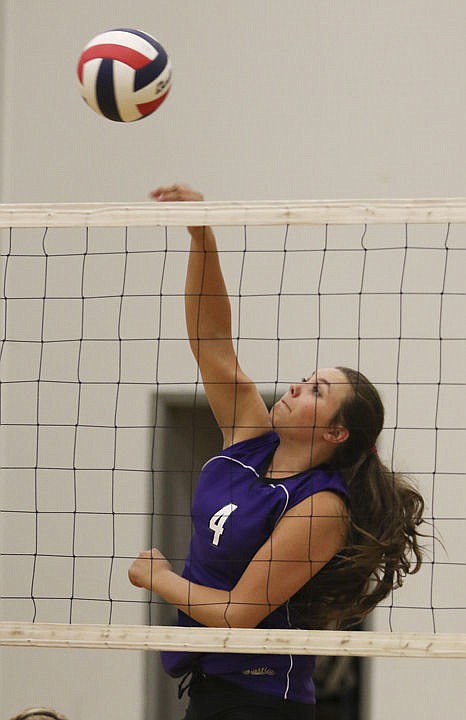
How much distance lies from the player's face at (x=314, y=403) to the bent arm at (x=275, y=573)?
0.20 meters

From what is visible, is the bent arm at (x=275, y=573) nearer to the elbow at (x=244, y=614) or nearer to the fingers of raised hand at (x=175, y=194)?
Answer: the elbow at (x=244, y=614)

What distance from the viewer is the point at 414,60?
469 centimetres

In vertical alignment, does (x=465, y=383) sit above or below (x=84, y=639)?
above

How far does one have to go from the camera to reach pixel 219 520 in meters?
2.63

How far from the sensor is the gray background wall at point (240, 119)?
4672 millimetres

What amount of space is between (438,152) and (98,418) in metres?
1.83

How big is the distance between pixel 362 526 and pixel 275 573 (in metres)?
0.26

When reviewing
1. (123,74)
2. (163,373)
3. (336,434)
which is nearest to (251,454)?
(336,434)

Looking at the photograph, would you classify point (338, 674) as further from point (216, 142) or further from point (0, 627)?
point (0, 627)

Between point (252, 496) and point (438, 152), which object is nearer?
point (252, 496)

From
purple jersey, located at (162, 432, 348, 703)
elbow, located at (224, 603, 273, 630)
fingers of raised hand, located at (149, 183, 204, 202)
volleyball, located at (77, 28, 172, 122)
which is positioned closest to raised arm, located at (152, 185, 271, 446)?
fingers of raised hand, located at (149, 183, 204, 202)

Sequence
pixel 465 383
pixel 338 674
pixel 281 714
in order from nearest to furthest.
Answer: pixel 281 714, pixel 465 383, pixel 338 674

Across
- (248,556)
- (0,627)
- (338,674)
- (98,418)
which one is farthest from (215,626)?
(338,674)

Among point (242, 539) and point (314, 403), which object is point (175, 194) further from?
point (242, 539)
